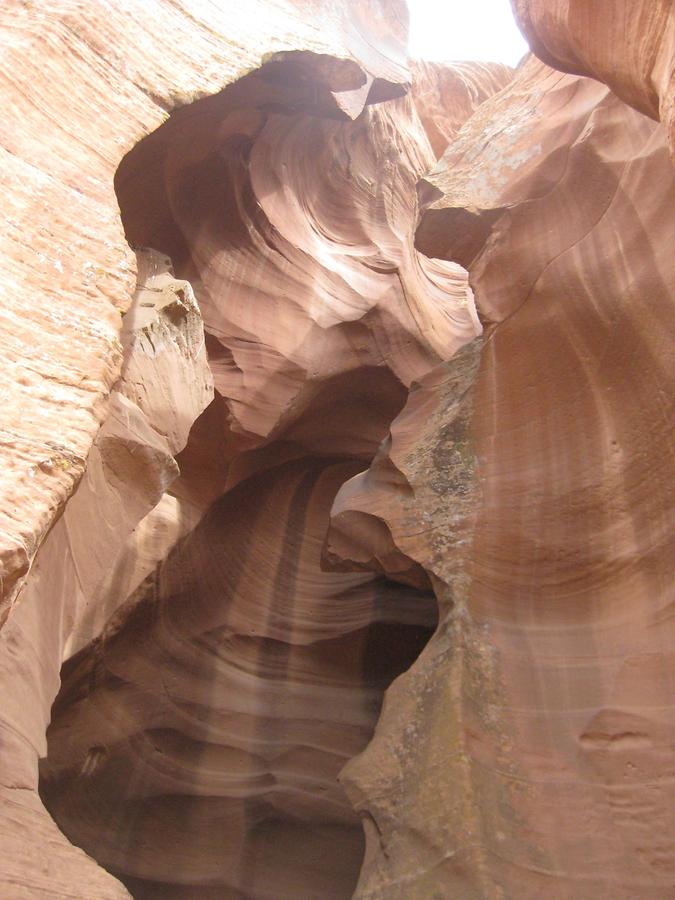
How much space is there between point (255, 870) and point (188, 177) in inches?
197

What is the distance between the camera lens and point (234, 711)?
7.07 meters

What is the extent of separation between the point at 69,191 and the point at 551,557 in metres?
3.11

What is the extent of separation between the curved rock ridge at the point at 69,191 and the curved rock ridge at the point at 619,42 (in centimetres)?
178

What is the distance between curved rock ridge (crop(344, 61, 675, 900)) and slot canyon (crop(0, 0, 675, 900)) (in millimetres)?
17

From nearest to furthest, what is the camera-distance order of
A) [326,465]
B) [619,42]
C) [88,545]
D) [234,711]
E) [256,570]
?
[619,42], [88,545], [234,711], [256,570], [326,465]

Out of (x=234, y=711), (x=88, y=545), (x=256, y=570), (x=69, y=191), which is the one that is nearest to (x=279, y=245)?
(x=256, y=570)

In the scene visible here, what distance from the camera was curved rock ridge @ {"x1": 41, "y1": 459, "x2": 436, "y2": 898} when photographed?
647 centimetres

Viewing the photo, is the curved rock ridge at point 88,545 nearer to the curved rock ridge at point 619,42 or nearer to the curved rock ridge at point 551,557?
the curved rock ridge at point 551,557

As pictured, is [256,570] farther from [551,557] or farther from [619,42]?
[619,42]

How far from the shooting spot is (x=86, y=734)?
6.80m

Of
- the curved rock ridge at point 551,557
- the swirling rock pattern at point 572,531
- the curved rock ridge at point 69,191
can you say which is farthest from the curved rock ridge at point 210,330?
the swirling rock pattern at point 572,531

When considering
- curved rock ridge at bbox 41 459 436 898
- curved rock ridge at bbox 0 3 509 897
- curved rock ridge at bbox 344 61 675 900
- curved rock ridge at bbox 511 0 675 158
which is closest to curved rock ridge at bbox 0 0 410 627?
curved rock ridge at bbox 0 3 509 897

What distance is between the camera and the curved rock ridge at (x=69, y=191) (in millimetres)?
2742

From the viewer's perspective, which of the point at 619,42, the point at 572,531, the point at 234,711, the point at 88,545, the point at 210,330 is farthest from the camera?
the point at 234,711
